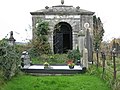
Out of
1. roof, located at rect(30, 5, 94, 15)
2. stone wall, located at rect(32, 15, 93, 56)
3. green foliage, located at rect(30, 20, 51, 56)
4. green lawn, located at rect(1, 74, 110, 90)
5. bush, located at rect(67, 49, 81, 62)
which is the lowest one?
green lawn, located at rect(1, 74, 110, 90)

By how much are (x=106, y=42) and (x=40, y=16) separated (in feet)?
23.1

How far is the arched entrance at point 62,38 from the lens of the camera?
32.1 metres

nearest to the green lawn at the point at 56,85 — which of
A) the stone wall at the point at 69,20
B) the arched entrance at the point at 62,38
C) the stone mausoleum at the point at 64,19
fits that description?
the stone mausoleum at the point at 64,19

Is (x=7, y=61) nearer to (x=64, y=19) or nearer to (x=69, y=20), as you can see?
(x=64, y=19)

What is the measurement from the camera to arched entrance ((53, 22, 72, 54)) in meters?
32.1

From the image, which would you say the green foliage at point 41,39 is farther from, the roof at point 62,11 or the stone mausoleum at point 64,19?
the roof at point 62,11

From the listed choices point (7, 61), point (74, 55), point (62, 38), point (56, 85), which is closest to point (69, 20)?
point (62, 38)

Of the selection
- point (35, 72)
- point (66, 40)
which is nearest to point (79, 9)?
point (66, 40)

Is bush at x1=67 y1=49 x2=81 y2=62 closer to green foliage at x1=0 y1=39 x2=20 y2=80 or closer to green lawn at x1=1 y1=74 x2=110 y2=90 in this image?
green foliage at x1=0 y1=39 x2=20 y2=80

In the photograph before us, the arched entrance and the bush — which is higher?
the arched entrance

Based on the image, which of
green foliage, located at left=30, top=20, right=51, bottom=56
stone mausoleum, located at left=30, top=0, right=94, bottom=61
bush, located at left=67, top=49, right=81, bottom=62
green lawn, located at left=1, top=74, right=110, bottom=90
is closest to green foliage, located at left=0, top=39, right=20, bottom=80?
green lawn, located at left=1, top=74, right=110, bottom=90

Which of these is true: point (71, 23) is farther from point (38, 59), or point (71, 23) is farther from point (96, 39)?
point (38, 59)

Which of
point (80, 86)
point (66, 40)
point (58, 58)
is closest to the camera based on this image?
point (80, 86)

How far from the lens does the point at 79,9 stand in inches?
1255
